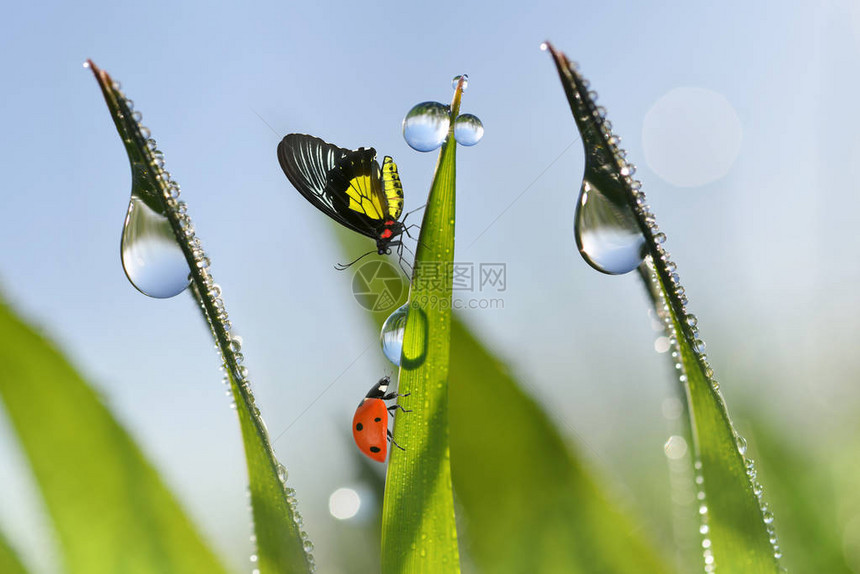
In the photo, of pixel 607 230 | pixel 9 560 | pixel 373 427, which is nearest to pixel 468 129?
pixel 607 230

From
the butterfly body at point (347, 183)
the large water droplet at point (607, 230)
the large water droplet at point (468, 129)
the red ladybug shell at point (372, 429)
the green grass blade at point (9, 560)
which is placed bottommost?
the green grass blade at point (9, 560)

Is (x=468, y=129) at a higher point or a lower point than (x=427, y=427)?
higher

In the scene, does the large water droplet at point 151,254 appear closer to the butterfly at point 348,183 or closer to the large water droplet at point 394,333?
the large water droplet at point 394,333

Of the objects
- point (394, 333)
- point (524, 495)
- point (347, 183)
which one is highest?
point (347, 183)

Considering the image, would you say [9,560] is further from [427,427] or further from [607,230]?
[607,230]

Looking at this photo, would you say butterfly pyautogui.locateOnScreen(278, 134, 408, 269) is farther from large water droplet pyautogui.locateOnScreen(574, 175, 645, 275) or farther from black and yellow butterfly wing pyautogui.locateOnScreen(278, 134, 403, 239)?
large water droplet pyautogui.locateOnScreen(574, 175, 645, 275)

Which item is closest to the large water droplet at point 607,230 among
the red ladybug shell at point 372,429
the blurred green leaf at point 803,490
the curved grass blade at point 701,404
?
the curved grass blade at point 701,404
